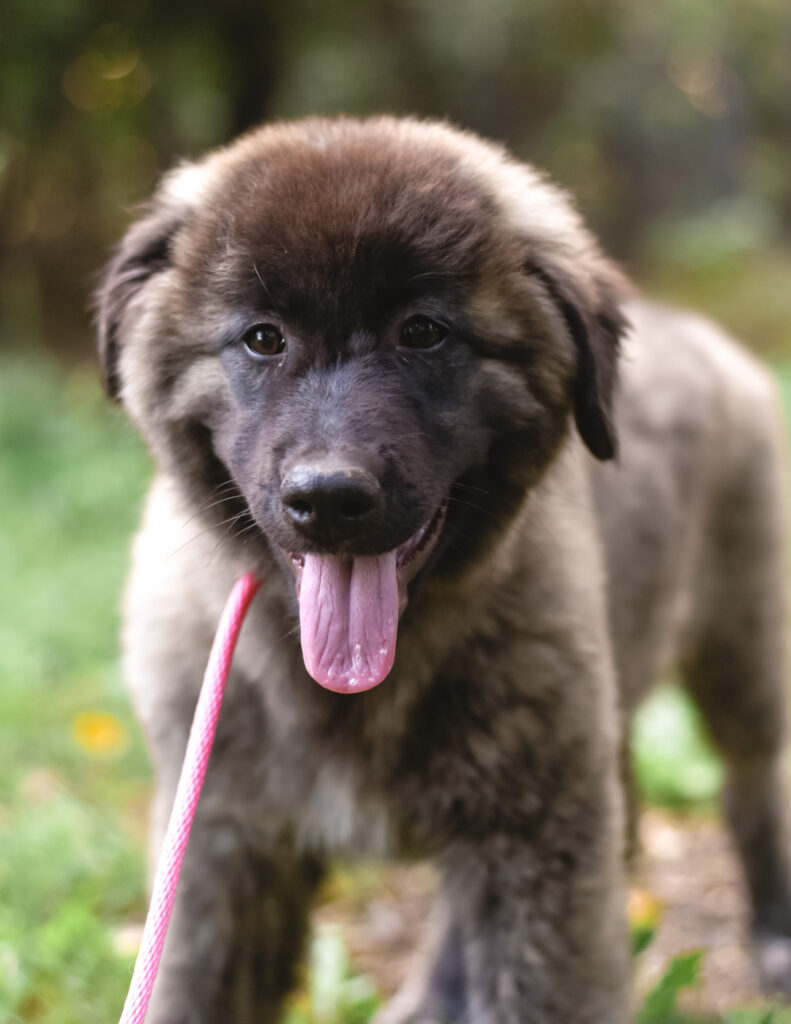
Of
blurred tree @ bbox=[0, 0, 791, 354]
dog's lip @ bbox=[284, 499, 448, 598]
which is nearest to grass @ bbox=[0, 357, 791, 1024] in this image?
dog's lip @ bbox=[284, 499, 448, 598]

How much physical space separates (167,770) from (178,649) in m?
0.25

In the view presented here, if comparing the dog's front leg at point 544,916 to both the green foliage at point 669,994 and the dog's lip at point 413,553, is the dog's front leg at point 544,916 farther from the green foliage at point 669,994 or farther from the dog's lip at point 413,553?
the dog's lip at point 413,553

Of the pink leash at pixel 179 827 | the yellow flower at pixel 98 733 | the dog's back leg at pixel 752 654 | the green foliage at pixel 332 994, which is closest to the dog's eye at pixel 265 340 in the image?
the pink leash at pixel 179 827

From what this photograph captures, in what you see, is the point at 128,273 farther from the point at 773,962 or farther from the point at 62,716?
the point at 773,962

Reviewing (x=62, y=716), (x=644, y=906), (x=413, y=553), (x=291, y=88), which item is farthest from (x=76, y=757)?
(x=291, y=88)

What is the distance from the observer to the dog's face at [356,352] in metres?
2.14

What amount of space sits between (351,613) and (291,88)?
28.0 ft

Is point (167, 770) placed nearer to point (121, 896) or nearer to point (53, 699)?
point (121, 896)

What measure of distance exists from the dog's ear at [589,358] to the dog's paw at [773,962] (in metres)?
1.86

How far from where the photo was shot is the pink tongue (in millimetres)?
2129

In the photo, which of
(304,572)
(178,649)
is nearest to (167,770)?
(178,649)

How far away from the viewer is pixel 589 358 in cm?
246

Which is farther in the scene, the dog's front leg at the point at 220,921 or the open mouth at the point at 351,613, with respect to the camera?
the dog's front leg at the point at 220,921

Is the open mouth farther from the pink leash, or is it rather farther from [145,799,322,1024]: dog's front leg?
[145,799,322,1024]: dog's front leg
